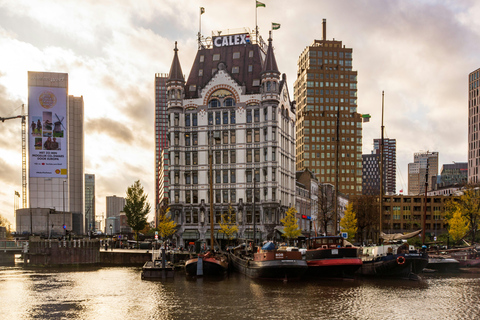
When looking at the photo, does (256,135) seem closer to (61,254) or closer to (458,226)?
(458,226)

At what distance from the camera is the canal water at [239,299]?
126ft

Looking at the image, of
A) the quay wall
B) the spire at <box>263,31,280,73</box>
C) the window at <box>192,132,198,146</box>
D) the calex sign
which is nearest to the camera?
the quay wall

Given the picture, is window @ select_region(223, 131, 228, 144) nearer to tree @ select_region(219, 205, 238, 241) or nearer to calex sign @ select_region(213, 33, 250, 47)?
tree @ select_region(219, 205, 238, 241)

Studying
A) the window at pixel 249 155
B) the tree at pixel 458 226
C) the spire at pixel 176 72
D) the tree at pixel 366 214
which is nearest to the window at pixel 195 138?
the window at pixel 249 155

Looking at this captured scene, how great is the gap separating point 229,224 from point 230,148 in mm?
15210

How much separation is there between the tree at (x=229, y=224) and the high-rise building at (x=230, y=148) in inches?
49.9

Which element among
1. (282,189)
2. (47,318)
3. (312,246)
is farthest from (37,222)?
(47,318)

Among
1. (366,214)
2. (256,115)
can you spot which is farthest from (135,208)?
(366,214)

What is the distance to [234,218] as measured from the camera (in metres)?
110

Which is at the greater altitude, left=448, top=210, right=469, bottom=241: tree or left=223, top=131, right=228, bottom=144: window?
left=223, top=131, right=228, bottom=144: window

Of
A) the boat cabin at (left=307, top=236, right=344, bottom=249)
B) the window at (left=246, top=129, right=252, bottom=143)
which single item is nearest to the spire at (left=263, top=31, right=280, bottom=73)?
the window at (left=246, top=129, right=252, bottom=143)

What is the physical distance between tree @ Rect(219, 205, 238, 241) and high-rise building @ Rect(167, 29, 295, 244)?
4.16ft

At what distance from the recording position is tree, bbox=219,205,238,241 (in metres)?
104

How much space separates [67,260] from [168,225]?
891 inches
